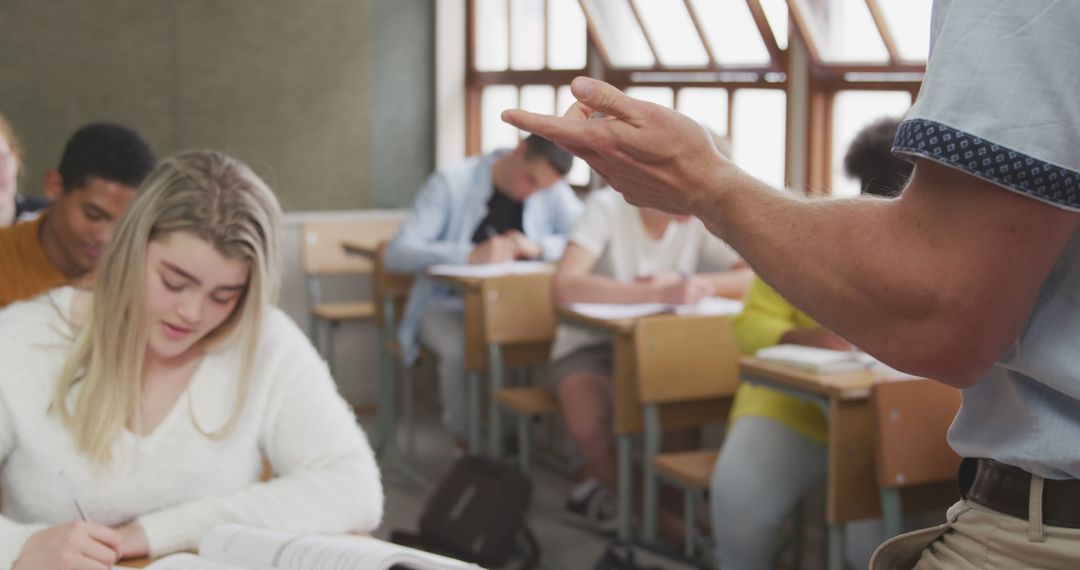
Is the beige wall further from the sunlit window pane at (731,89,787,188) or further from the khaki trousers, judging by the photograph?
the khaki trousers

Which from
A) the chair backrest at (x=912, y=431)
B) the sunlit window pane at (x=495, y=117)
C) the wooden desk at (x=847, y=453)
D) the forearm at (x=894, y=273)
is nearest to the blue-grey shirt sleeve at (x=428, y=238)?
the sunlit window pane at (x=495, y=117)

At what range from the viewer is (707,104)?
17.6 feet

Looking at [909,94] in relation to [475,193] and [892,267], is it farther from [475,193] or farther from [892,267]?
[892,267]

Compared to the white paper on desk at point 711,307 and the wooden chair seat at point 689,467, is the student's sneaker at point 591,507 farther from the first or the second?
the wooden chair seat at point 689,467

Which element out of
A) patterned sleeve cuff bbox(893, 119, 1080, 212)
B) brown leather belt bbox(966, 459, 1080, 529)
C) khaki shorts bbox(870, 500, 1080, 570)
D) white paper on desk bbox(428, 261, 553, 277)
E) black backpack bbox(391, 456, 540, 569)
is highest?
patterned sleeve cuff bbox(893, 119, 1080, 212)

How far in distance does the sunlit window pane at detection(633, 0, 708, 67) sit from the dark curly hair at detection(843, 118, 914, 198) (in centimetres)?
236

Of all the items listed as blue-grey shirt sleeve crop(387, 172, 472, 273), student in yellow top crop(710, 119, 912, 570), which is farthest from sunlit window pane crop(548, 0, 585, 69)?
student in yellow top crop(710, 119, 912, 570)

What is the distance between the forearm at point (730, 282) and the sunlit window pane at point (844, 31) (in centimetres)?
89

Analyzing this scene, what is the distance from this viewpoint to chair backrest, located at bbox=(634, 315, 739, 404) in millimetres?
3518

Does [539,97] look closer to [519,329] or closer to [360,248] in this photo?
[360,248]

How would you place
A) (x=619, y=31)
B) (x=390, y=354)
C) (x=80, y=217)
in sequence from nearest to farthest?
(x=80, y=217) < (x=390, y=354) < (x=619, y=31)

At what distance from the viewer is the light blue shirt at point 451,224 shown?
516 cm

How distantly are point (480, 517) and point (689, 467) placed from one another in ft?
2.62

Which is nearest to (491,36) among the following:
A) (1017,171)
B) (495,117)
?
Result: (495,117)
